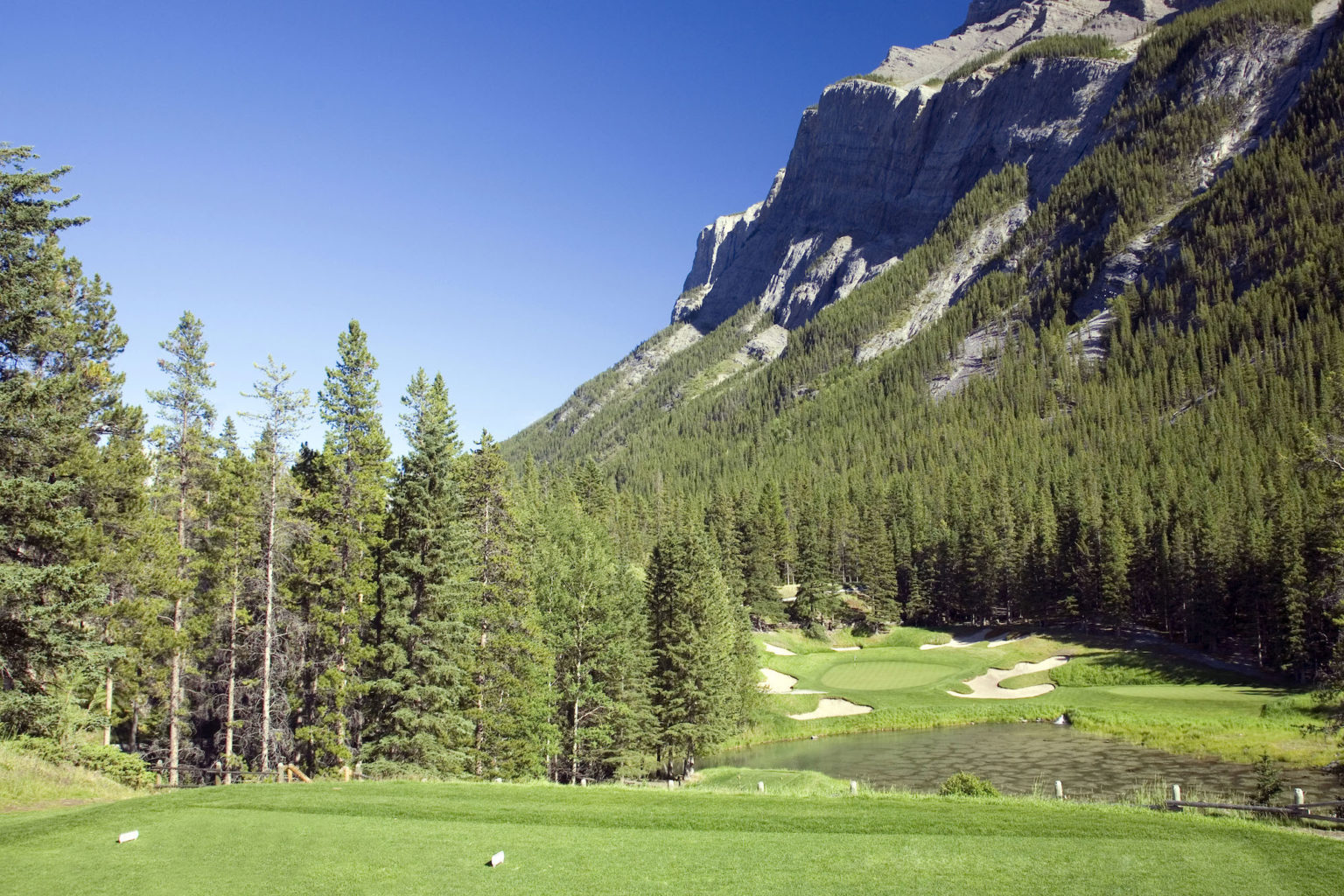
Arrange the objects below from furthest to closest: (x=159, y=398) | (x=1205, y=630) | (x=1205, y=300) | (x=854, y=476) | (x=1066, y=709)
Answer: (x=1205, y=300) → (x=854, y=476) → (x=1205, y=630) → (x=1066, y=709) → (x=159, y=398)

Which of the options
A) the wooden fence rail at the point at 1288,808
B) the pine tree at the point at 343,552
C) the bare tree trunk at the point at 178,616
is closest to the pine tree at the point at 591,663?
the pine tree at the point at 343,552

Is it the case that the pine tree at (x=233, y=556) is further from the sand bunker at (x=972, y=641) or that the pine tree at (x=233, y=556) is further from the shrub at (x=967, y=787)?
the sand bunker at (x=972, y=641)

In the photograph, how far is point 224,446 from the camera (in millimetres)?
37938

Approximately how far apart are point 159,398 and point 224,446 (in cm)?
763

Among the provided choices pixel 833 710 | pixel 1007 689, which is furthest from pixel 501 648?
pixel 1007 689

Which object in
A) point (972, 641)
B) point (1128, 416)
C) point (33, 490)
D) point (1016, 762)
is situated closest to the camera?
point (33, 490)

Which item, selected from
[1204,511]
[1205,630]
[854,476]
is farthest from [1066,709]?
[854,476]

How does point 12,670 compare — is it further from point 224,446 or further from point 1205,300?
point 1205,300

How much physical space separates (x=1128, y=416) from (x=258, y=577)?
5175 inches

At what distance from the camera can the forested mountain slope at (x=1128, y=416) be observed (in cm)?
7456

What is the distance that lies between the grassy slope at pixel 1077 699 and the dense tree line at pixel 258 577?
2886 centimetres

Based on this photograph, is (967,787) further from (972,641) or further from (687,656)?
(972,641)

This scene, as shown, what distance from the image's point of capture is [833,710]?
59812 millimetres

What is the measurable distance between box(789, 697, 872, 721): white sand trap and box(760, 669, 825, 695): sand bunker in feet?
8.90
